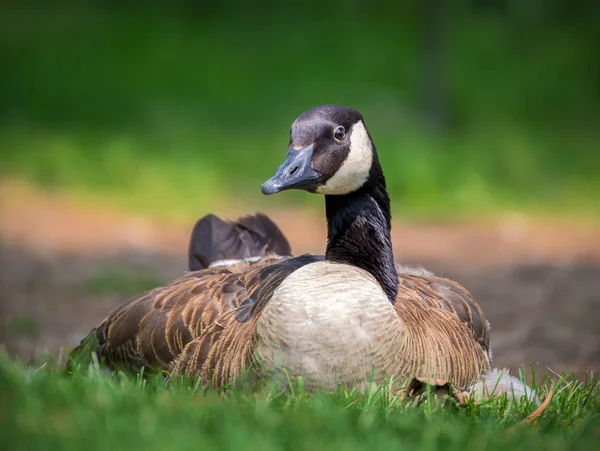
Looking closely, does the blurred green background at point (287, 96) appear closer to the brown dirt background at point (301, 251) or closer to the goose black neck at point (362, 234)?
the brown dirt background at point (301, 251)

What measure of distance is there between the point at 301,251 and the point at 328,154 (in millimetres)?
5734

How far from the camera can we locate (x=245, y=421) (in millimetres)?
3289

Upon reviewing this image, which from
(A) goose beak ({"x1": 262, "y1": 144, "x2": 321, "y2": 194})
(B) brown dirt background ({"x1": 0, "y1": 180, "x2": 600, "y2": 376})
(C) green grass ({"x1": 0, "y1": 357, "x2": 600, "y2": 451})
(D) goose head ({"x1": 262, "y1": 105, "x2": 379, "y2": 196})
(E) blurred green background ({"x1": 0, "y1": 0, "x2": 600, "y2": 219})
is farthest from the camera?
(E) blurred green background ({"x1": 0, "y1": 0, "x2": 600, "y2": 219})

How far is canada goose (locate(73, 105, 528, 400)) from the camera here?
13.5 ft

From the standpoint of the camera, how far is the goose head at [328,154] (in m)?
4.38

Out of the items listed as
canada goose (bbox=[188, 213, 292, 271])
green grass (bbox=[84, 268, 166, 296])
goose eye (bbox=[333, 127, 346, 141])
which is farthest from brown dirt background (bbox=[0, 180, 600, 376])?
goose eye (bbox=[333, 127, 346, 141])

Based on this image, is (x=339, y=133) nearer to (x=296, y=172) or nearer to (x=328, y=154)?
(x=328, y=154)

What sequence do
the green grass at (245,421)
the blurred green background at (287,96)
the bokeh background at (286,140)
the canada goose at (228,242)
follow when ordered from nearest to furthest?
the green grass at (245,421) → the canada goose at (228,242) → the bokeh background at (286,140) → the blurred green background at (287,96)

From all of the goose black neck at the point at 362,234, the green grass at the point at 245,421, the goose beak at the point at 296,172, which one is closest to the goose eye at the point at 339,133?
the goose beak at the point at 296,172

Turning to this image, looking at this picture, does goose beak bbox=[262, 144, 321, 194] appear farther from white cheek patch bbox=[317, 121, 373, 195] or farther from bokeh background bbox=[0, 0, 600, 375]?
bokeh background bbox=[0, 0, 600, 375]

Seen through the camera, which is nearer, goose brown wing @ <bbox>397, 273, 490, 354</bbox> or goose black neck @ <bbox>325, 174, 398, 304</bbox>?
goose black neck @ <bbox>325, 174, 398, 304</bbox>

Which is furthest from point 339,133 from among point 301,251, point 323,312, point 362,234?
point 301,251

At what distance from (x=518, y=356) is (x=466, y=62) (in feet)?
51.6

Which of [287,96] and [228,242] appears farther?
[287,96]
